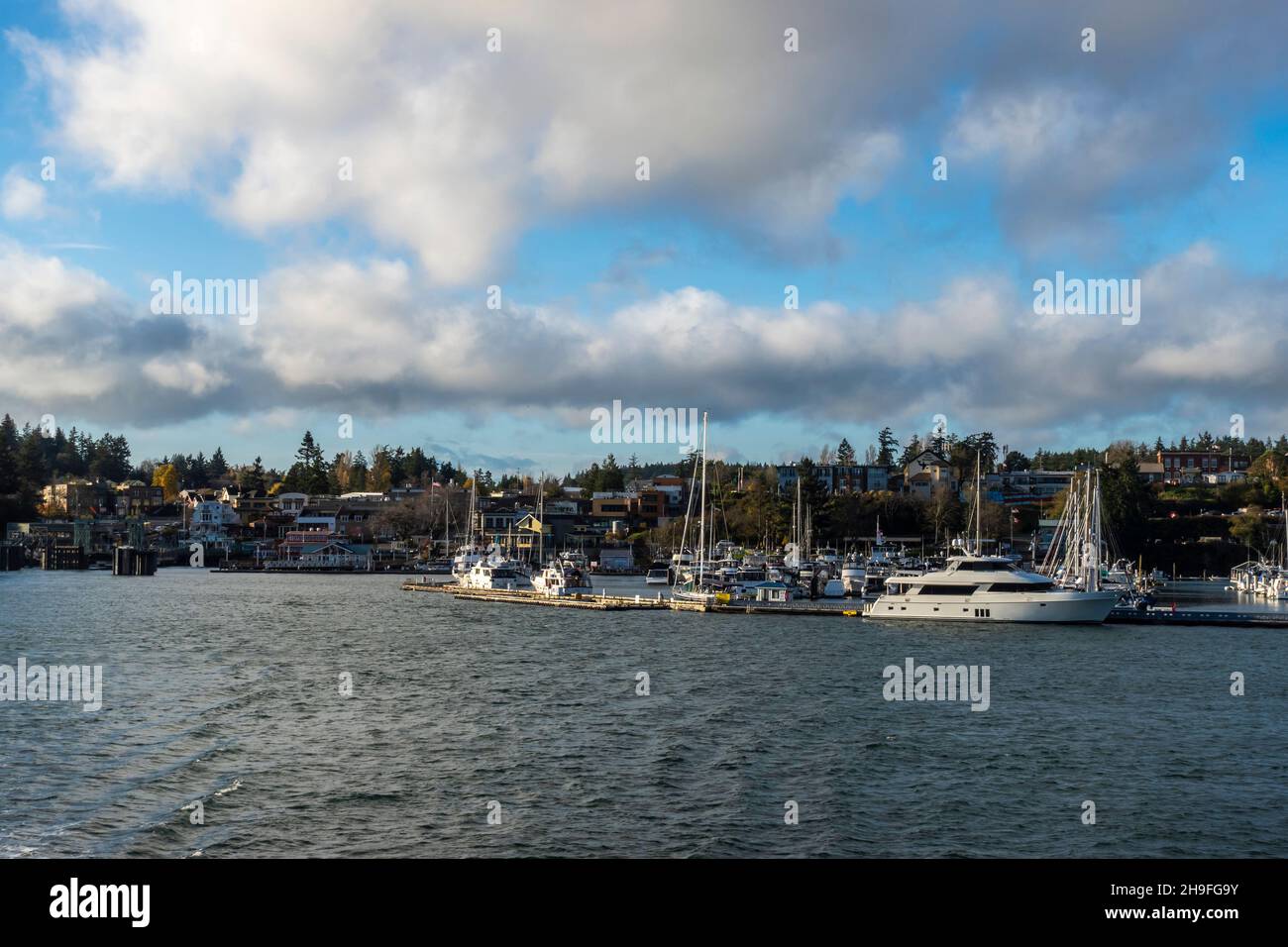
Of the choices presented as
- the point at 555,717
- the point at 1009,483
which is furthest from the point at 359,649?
the point at 1009,483

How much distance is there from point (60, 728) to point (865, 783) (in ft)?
65.7

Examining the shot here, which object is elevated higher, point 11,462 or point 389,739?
point 11,462

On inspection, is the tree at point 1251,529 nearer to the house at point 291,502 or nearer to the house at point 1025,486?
the house at point 1025,486

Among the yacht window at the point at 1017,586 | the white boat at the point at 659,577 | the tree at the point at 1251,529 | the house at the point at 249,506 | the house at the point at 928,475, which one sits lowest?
the white boat at the point at 659,577

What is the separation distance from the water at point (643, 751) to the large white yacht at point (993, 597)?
5763 mm

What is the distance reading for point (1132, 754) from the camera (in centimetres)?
2603

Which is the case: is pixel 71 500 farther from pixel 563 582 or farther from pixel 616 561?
pixel 563 582

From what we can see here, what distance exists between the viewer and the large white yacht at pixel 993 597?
57.1 meters

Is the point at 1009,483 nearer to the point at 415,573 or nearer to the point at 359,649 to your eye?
the point at 415,573

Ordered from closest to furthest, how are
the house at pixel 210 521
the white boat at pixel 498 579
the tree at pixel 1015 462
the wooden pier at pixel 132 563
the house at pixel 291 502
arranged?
the white boat at pixel 498 579, the wooden pier at pixel 132 563, the house at pixel 210 521, the house at pixel 291 502, the tree at pixel 1015 462

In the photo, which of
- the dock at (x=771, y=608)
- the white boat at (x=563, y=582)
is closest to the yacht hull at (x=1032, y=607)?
the dock at (x=771, y=608)

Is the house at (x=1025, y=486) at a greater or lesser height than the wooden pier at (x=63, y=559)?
greater

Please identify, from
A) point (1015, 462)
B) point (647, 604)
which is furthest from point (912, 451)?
point (647, 604)

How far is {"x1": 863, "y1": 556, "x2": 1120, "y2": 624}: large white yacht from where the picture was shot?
5709cm
